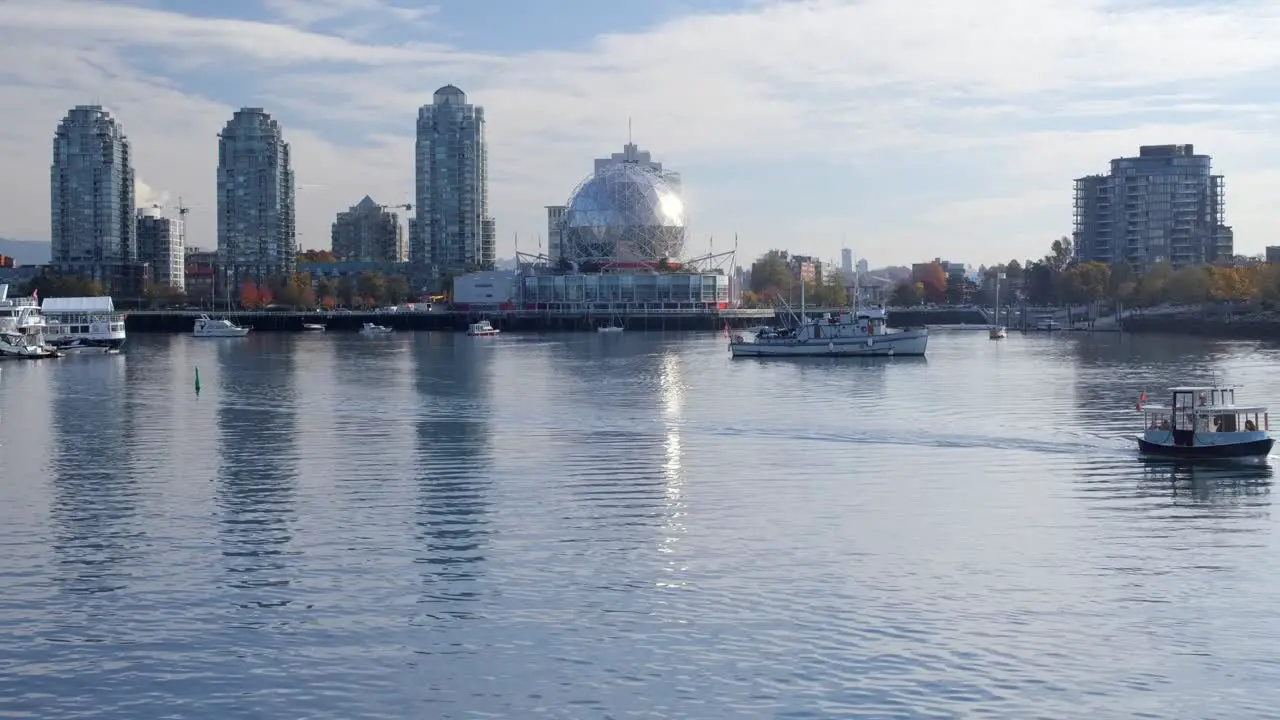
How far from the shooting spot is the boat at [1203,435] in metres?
36.1

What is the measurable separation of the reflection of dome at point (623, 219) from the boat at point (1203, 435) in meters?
144

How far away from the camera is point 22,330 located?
99938 millimetres

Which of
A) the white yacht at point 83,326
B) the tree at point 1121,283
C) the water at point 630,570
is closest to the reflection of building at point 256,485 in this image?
the water at point 630,570

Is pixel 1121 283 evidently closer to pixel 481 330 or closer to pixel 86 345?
pixel 481 330

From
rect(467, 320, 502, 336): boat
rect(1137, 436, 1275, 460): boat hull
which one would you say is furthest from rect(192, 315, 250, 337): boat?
rect(1137, 436, 1275, 460): boat hull

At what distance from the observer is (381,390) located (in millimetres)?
62656

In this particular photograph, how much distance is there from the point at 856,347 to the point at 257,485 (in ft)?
206

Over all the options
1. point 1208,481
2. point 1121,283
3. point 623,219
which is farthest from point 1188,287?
point 1208,481

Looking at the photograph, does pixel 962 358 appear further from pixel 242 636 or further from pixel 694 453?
pixel 242 636

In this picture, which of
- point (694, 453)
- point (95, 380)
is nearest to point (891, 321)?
point (95, 380)

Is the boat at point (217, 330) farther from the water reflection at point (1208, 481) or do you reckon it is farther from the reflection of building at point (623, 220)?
the water reflection at point (1208, 481)

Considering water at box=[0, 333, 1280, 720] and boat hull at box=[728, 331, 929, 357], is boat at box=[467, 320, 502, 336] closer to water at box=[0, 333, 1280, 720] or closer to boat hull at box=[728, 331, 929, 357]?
boat hull at box=[728, 331, 929, 357]

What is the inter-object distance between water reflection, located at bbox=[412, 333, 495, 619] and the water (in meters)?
0.11

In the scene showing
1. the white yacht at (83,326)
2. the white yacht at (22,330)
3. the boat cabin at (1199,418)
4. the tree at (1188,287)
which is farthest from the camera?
the tree at (1188,287)
